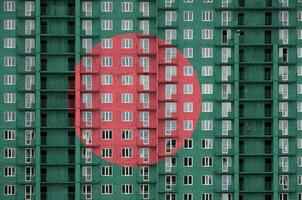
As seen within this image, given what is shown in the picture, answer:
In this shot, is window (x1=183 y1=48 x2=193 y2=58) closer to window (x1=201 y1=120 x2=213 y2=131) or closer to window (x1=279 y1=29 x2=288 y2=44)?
window (x1=201 y1=120 x2=213 y2=131)

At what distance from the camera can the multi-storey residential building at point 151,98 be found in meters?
108

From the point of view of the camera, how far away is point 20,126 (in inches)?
4257

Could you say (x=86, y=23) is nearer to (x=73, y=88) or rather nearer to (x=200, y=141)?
(x=73, y=88)

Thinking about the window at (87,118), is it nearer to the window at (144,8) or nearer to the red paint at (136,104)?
the red paint at (136,104)

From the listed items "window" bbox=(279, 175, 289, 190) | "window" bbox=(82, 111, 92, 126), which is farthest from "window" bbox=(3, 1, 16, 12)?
"window" bbox=(279, 175, 289, 190)

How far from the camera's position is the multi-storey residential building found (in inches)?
4254

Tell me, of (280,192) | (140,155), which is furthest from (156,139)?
(280,192)

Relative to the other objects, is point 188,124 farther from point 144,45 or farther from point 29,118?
point 29,118

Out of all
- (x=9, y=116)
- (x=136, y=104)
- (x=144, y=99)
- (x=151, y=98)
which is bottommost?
(x=9, y=116)

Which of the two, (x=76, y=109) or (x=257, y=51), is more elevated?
(x=257, y=51)

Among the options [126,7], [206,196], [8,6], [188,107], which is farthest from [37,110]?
[206,196]

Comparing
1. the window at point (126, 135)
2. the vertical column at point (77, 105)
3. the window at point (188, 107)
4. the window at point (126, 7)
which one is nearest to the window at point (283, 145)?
the window at point (188, 107)

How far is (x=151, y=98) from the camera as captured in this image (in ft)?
358

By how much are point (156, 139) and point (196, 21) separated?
17803 millimetres
